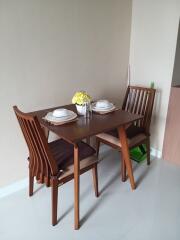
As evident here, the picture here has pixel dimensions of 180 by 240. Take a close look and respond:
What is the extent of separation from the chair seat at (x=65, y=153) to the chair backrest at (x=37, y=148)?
10 centimetres

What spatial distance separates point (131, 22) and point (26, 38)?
4.62 feet

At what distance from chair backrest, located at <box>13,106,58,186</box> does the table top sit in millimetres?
140

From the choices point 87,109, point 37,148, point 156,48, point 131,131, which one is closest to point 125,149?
→ point 131,131

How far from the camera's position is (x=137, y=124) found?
244cm

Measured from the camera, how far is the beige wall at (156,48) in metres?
2.25

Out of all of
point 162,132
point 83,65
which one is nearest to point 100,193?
point 162,132

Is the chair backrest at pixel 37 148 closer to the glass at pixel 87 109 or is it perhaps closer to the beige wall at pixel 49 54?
the beige wall at pixel 49 54

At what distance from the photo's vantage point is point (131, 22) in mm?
2584

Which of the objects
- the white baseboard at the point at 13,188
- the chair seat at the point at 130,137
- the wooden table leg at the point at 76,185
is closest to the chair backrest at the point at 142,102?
the chair seat at the point at 130,137

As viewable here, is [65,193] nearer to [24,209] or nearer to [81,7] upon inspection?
[24,209]

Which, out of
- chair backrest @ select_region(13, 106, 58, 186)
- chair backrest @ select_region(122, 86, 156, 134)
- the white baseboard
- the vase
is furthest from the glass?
the white baseboard

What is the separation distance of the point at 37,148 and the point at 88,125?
41 centimetres

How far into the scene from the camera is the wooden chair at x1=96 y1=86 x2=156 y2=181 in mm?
2148

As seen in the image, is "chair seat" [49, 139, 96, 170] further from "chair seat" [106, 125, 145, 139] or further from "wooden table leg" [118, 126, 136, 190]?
"chair seat" [106, 125, 145, 139]
